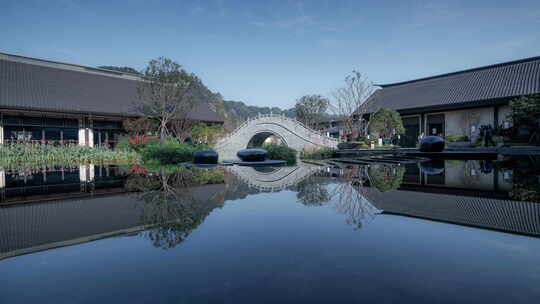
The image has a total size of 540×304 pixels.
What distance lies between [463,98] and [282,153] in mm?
17429

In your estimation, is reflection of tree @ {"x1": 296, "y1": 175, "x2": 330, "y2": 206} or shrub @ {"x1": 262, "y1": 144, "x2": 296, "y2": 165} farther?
shrub @ {"x1": 262, "y1": 144, "x2": 296, "y2": 165}

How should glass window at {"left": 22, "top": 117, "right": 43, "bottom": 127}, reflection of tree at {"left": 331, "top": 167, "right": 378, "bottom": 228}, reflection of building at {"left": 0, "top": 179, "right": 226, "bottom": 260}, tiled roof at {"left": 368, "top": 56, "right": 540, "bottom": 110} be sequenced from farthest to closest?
1. tiled roof at {"left": 368, "top": 56, "right": 540, "bottom": 110}
2. glass window at {"left": 22, "top": 117, "right": 43, "bottom": 127}
3. reflection of tree at {"left": 331, "top": 167, "right": 378, "bottom": 228}
4. reflection of building at {"left": 0, "top": 179, "right": 226, "bottom": 260}

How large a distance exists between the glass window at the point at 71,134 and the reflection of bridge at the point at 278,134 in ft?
36.4

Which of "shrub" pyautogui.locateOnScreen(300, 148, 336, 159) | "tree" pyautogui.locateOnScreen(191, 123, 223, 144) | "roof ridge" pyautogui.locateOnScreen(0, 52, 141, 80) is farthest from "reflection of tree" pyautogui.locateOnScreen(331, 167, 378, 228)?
"roof ridge" pyautogui.locateOnScreen(0, 52, 141, 80)

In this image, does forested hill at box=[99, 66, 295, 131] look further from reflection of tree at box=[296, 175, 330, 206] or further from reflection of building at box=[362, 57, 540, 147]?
reflection of tree at box=[296, 175, 330, 206]

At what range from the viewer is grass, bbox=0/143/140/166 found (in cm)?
1378

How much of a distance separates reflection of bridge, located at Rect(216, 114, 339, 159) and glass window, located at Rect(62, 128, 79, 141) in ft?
36.4

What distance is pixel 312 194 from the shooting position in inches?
189

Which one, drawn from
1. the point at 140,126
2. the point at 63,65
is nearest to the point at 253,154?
the point at 140,126

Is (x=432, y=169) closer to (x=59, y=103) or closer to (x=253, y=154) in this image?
(x=253, y=154)

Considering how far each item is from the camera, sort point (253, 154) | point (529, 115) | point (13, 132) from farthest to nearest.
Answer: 1. point (13, 132)
2. point (529, 115)
3. point (253, 154)

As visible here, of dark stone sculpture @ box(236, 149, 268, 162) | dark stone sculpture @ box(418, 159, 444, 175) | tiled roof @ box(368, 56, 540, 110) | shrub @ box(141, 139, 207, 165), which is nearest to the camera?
dark stone sculpture @ box(418, 159, 444, 175)

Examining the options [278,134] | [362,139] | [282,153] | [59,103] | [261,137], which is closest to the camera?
[282,153]

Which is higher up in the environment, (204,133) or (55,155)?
(204,133)
